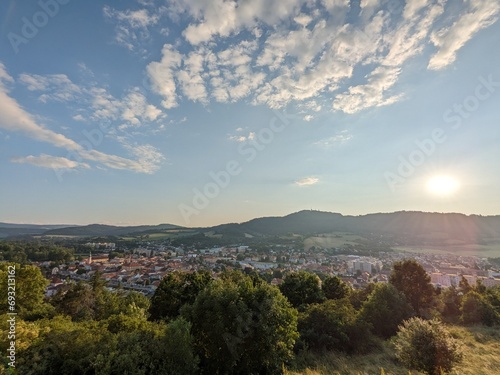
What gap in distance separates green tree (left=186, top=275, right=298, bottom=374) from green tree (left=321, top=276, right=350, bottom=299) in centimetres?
1989

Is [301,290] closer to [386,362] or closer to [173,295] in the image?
[173,295]

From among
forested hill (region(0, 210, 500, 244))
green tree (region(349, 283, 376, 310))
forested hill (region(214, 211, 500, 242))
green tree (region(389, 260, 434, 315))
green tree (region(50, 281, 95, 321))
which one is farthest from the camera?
forested hill (region(214, 211, 500, 242))

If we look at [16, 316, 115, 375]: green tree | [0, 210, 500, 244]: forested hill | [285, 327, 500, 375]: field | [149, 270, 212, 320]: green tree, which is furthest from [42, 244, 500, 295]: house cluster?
[0, 210, 500, 244]: forested hill

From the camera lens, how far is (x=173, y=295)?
20.9m

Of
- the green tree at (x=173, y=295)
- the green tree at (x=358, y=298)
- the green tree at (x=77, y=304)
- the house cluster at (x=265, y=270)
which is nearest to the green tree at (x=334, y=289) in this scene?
the green tree at (x=358, y=298)

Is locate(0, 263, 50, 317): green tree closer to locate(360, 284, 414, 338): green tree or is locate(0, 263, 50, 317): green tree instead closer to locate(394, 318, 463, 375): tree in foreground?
locate(394, 318, 463, 375): tree in foreground

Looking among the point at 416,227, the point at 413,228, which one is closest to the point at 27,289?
the point at 413,228

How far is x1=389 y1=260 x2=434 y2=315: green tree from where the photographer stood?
25.7 meters

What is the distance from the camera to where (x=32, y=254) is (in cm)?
7581

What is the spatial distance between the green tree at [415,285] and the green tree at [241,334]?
1992 cm

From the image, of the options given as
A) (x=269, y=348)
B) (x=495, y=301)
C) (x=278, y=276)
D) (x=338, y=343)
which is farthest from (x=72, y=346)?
(x=278, y=276)

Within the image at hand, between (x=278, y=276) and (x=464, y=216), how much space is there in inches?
6819

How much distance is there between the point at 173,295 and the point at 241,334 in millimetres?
11663

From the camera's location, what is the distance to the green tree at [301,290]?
2687 cm
